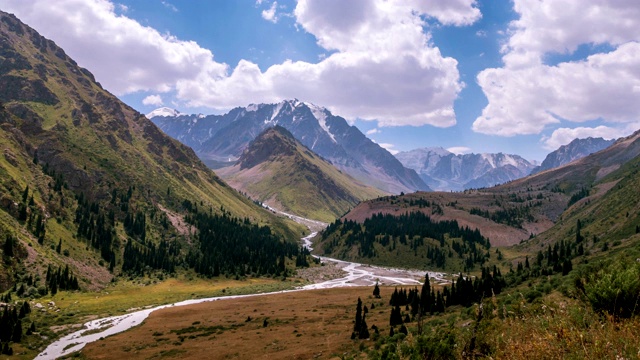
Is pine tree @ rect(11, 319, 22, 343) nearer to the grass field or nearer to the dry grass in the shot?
the grass field

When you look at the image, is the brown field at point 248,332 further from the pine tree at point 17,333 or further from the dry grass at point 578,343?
the dry grass at point 578,343

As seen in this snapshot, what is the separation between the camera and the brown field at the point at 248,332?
56312 millimetres

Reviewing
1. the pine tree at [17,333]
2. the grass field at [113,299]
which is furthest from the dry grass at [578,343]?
the pine tree at [17,333]

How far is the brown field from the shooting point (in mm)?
56312

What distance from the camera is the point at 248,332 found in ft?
235

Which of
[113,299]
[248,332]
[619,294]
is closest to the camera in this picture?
[619,294]

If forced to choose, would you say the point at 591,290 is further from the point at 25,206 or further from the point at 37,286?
the point at 25,206

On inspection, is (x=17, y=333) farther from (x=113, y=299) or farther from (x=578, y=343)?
(x=578, y=343)

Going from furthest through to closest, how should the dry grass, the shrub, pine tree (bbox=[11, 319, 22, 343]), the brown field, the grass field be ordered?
the grass field < pine tree (bbox=[11, 319, 22, 343]) < the brown field < the shrub < the dry grass

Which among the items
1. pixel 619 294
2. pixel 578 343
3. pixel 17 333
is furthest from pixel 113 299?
pixel 578 343

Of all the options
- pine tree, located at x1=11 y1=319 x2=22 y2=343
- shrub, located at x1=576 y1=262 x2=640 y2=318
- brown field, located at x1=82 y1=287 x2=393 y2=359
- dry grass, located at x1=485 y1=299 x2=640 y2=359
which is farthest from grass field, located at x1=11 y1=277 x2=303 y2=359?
shrub, located at x1=576 y1=262 x2=640 y2=318

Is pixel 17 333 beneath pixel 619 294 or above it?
beneath

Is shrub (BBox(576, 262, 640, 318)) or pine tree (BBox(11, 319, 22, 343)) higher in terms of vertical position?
shrub (BBox(576, 262, 640, 318))

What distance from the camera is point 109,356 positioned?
61125mm
